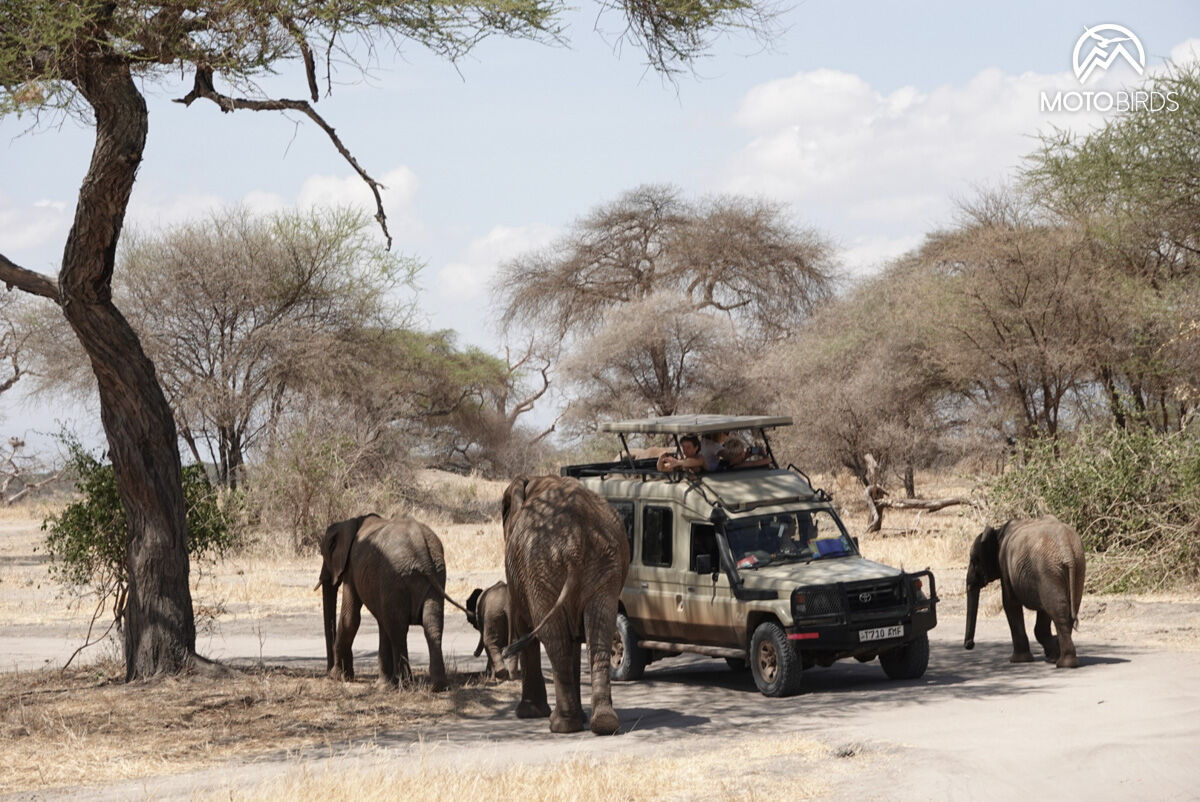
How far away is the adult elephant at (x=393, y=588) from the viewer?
482 inches

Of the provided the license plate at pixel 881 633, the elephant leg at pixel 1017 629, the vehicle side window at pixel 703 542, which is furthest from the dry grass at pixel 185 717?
the elephant leg at pixel 1017 629

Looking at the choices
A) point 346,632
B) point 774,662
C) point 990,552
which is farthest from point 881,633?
point 346,632

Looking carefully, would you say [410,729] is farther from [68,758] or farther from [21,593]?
[21,593]

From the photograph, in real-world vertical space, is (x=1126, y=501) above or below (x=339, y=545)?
above

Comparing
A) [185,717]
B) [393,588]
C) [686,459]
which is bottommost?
[185,717]

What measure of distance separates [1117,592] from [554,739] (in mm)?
10077

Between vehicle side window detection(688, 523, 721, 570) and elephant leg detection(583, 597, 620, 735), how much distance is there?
215 cm

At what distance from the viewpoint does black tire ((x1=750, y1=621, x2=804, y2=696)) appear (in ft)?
38.0

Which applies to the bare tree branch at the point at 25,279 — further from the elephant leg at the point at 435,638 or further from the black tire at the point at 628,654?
the black tire at the point at 628,654

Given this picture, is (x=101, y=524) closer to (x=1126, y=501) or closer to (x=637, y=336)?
(x=1126, y=501)

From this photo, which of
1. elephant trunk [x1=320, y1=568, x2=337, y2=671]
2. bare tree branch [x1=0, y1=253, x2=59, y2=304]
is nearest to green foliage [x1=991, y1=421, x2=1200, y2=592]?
elephant trunk [x1=320, y1=568, x2=337, y2=671]

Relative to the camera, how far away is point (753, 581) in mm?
12000

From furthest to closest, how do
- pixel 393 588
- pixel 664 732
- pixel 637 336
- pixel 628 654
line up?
pixel 637 336 < pixel 628 654 < pixel 393 588 < pixel 664 732

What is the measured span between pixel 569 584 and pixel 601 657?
57 centimetres
